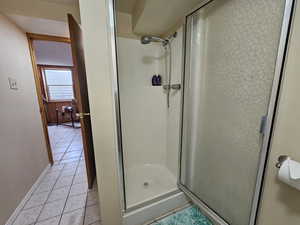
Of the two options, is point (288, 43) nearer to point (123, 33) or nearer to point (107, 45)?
point (107, 45)

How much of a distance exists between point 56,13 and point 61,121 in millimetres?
4928

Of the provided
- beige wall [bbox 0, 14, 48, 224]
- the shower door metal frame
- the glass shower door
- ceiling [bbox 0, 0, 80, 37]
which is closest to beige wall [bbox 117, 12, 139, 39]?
ceiling [bbox 0, 0, 80, 37]

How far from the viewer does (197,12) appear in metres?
1.16

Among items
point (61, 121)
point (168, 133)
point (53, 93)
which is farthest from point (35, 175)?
point (53, 93)

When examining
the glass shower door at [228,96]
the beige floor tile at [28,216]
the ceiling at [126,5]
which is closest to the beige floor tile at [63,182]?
the beige floor tile at [28,216]

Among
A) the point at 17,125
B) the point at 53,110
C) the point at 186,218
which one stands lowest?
the point at 186,218

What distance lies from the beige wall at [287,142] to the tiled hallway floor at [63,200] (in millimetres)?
1453

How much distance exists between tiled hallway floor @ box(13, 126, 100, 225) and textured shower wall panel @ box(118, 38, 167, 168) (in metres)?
0.66

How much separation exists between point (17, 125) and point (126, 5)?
1878 mm

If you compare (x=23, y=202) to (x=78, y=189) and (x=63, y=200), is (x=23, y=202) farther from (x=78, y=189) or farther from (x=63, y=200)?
(x=78, y=189)

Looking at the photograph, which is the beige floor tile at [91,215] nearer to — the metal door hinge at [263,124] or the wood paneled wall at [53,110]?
the metal door hinge at [263,124]

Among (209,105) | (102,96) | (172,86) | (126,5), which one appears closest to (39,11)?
(126,5)

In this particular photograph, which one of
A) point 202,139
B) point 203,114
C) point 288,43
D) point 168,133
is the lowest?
point 168,133

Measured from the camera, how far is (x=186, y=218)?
4.28 feet
